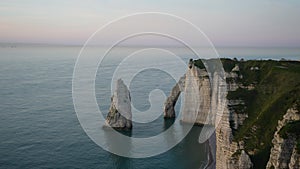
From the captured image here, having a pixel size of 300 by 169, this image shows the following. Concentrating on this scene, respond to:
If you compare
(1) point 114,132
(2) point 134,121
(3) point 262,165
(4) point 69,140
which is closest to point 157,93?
(2) point 134,121

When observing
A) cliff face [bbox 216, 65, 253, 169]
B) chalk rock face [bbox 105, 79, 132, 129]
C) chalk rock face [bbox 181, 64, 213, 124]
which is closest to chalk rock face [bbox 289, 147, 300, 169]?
cliff face [bbox 216, 65, 253, 169]

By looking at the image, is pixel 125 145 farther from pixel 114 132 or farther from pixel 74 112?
pixel 74 112

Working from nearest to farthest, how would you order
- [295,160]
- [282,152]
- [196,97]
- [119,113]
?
1. [295,160]
2. [282,152]
3. [119,113]
4. [196,97]

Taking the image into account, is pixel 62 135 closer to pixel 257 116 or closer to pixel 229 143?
pixel 229 143

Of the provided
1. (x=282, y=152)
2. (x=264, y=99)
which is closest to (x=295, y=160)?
(x=282, y=152)

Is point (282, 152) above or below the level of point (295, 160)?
above

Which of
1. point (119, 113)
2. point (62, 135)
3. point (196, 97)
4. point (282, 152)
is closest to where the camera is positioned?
point (282, 152)
